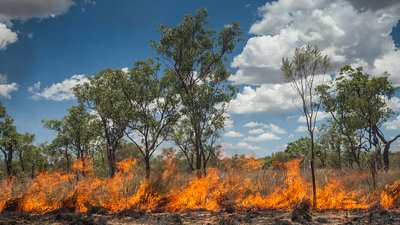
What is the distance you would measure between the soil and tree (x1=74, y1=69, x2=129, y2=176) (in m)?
18.1

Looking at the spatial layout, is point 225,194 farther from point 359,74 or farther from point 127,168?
point 359,74

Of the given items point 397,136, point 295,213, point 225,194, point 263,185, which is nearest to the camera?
point 295,213

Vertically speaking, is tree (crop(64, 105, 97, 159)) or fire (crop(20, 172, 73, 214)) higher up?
tree (crop(64, 105, 97, 159))

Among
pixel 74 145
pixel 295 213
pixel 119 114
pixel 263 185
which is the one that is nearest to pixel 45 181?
pixel 263 185

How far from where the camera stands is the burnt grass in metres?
13.5

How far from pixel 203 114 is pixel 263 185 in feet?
47.2

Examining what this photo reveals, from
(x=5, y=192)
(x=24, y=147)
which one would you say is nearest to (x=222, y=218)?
(x=5, y=192)

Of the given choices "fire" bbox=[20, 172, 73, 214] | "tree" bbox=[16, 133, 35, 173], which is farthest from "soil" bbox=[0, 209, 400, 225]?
"tree" bbox=[16, 133, 35, 173]

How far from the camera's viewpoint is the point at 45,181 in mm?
20156

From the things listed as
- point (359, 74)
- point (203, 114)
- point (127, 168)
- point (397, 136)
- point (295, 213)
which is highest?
point (359, 74)

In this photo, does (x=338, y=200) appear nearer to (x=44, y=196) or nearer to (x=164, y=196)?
(x=164, y=196)

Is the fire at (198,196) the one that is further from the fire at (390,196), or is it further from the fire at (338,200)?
the fire at (390,196)

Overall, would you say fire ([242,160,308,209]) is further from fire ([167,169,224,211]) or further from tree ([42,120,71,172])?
tree ([42,120,71,172])

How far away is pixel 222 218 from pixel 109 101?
24.1 metres
